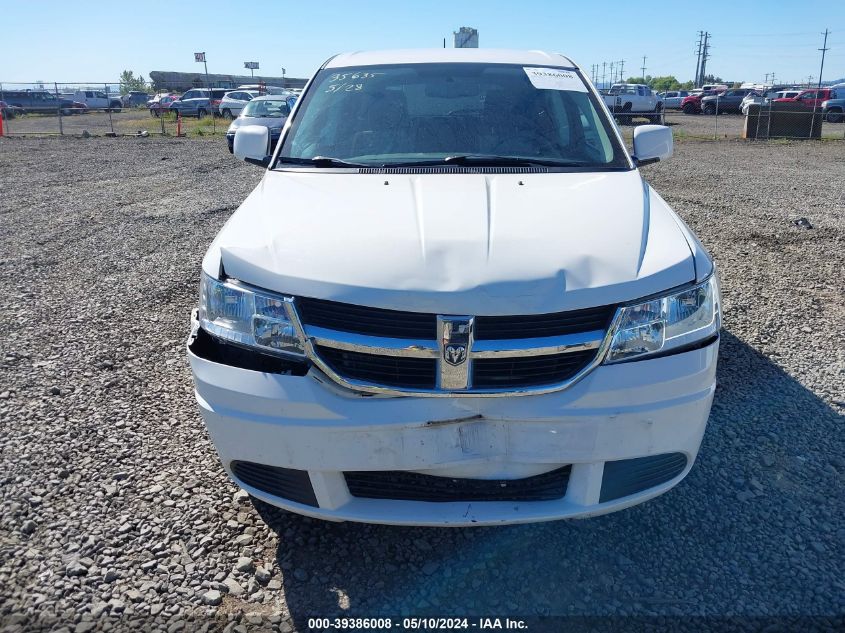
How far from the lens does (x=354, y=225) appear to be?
2492 millimetres

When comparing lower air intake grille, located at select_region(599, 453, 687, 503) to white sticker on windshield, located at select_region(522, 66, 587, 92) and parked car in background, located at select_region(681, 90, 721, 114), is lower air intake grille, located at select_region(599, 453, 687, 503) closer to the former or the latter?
white sticker on windshield, located at select_region(522, 66, 587, 92)

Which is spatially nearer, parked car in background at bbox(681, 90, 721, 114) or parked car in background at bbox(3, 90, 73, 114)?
parked car in background at bbox(681, 90, 721, 114)

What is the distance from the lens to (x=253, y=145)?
365cm

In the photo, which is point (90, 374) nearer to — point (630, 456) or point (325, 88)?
point (325, 88)

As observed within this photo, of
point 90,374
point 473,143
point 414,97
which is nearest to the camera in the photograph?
point 473,143

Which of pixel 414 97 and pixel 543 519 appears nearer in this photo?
pixel 543 519

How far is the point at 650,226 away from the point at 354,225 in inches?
43.7

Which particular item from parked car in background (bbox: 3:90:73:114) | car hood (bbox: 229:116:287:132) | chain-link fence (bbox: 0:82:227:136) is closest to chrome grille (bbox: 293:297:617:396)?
car hood (bbox: 229:116:287:132)

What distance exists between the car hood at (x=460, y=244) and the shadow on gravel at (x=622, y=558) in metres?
1.02

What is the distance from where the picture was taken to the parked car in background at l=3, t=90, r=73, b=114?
42.2 meters

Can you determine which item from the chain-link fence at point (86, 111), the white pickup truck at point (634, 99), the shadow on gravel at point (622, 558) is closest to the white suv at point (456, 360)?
the shadow on gravel at point (622, 558)

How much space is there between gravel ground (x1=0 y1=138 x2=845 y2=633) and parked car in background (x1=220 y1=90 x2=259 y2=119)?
2816 centimetres

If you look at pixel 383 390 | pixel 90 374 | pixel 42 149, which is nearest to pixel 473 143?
pixel 383 390

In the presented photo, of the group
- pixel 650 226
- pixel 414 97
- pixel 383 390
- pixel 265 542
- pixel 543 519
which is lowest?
pixel 265 542
